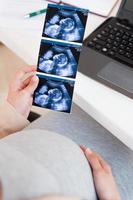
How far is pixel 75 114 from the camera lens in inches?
33.0

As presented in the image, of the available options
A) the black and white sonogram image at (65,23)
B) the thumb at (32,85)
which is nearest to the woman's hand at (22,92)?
the thumb at (32,85)

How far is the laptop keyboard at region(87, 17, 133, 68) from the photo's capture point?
0.67 m

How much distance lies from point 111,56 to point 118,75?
52mm

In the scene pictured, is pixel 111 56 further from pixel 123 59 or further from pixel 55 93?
pixel 55 93

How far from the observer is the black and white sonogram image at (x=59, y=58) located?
1.99 ft

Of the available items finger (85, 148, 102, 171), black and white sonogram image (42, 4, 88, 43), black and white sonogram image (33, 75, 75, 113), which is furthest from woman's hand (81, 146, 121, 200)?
black and white sonogram image (42, 4, 88, 43)

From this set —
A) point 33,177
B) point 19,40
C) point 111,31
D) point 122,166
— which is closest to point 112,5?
point 111,31

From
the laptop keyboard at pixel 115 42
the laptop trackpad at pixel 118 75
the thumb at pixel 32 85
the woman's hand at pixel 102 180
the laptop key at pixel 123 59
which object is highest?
the laptop keyboard at pixel 115 42

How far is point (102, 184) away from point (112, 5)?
477mm

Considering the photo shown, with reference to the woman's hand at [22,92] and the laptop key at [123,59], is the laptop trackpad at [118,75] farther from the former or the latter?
the woman's hand at [22,92]

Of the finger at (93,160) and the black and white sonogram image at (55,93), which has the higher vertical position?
the black and white sonogram image at (55,93)

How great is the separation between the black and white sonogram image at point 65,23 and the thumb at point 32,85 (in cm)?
9

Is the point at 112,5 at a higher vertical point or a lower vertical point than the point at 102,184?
higher

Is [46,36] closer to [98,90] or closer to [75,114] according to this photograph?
→ [98,90]
